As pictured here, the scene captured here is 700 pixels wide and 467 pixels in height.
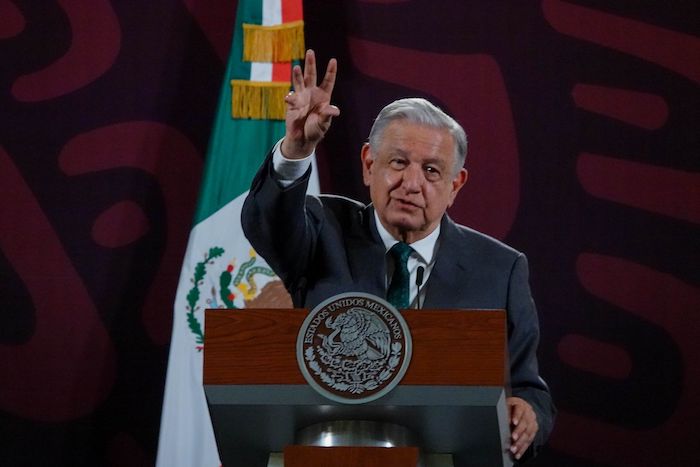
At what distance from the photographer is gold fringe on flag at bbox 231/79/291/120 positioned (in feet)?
13.5

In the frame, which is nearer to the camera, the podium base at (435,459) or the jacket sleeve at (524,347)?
the podium base at (435,459)

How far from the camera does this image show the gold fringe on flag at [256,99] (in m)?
4.12

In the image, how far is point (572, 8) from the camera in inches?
175

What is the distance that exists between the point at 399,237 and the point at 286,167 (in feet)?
1.19

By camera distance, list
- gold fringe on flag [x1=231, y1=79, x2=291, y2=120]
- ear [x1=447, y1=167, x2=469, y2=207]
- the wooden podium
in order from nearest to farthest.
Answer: the wooden podium
ear [x1=447, y1=167, x2=469, y2=207]
gold fringe on flag [x1=231, y1=79, x2=291, y2=120]

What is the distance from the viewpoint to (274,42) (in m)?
4.20

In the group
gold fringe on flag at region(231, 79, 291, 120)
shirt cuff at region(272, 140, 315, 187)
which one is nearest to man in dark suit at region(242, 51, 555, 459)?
shirt cuff at region(272, 140, 315, 187)

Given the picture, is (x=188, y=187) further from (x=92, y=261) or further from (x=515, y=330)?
(x=515, y=330)

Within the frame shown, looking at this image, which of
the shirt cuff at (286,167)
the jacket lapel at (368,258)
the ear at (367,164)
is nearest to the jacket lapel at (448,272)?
the jacket lapel at (368,258)

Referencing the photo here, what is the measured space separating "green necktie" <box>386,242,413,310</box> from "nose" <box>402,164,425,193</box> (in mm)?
124

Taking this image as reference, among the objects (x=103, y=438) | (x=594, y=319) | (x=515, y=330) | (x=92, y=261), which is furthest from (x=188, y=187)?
(x=515, y=330)

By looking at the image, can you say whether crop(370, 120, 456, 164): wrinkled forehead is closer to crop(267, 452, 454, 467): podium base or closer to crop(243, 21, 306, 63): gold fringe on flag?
crop(267, 452, 454, 467): podium base

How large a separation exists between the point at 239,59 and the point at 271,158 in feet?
6.18

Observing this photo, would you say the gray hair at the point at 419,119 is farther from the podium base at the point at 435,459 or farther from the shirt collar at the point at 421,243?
the podium base at the point at 435,459
